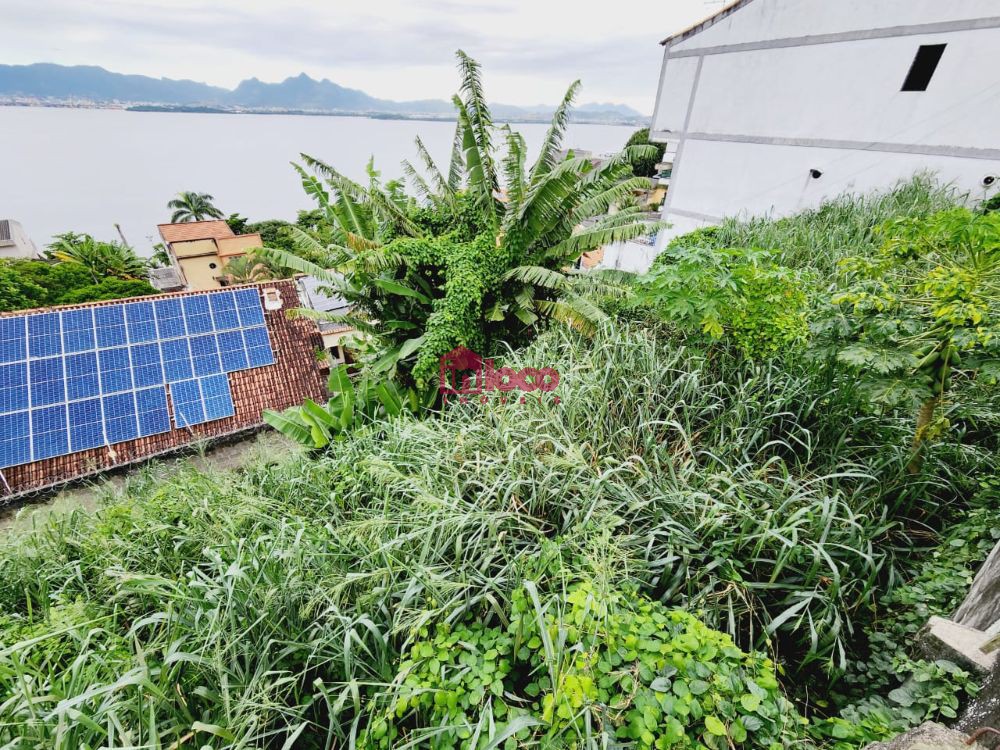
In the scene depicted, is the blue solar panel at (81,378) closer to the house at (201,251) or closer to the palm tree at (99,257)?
the house at (201,251)

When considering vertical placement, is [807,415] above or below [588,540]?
above

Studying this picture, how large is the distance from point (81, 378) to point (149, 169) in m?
137

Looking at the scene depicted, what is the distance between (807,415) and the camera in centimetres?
292

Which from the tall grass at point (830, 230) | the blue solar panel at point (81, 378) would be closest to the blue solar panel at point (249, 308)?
the blue solar panel at point (81, 378)

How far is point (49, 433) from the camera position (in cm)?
820

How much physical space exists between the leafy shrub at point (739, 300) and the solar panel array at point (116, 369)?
963cm

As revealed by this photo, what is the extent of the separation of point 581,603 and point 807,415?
2211 millimetres

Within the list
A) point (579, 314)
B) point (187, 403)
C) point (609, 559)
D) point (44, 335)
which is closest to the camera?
point (609, 559)

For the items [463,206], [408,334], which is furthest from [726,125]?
[408,334]

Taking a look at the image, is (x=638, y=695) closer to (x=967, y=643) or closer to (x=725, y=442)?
(x=967, y=643)

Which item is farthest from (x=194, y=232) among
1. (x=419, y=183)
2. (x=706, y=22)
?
(x=706, y=22)

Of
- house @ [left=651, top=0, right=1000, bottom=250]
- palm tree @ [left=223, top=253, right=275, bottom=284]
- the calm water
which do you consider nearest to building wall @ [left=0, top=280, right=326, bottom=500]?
the calm water

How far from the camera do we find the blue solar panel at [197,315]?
10078mm

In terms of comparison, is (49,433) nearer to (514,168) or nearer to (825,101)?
(514,168)
